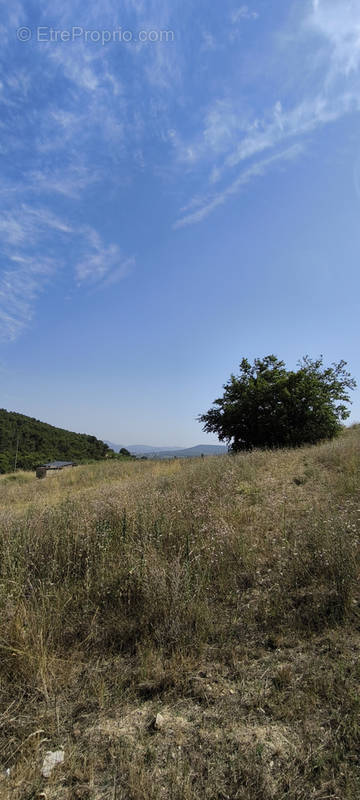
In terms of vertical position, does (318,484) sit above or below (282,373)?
below

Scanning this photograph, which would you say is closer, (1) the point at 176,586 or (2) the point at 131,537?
(1) the point at 176,586

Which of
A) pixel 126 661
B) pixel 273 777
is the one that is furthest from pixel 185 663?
pixel 273 777

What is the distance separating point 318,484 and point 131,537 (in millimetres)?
4070

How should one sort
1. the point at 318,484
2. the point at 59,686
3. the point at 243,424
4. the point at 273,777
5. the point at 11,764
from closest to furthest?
the point at 273,777 < the point at 11,764 < the point at 59,686 < the point at 318,484 < the point at 243,424

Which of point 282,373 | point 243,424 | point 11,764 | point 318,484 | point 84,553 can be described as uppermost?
point 282,373

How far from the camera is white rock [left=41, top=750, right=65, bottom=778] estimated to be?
157cm

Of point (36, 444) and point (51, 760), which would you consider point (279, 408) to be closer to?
point (51, 760)

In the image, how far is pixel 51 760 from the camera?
162 centimetres

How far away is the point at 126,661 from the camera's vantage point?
2.27m

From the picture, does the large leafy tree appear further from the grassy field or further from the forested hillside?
the forested hillside

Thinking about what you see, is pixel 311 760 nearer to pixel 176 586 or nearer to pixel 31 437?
pixel 176 586

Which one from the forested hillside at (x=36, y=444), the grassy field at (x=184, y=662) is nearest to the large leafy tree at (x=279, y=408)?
the grassy field at (x=184, y=662)

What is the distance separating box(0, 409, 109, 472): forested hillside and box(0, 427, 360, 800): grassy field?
4031cm

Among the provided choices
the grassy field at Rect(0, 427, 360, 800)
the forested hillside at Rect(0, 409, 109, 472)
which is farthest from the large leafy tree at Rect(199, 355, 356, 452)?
the forested hillside at Rect(0, 409, 109, 472)
